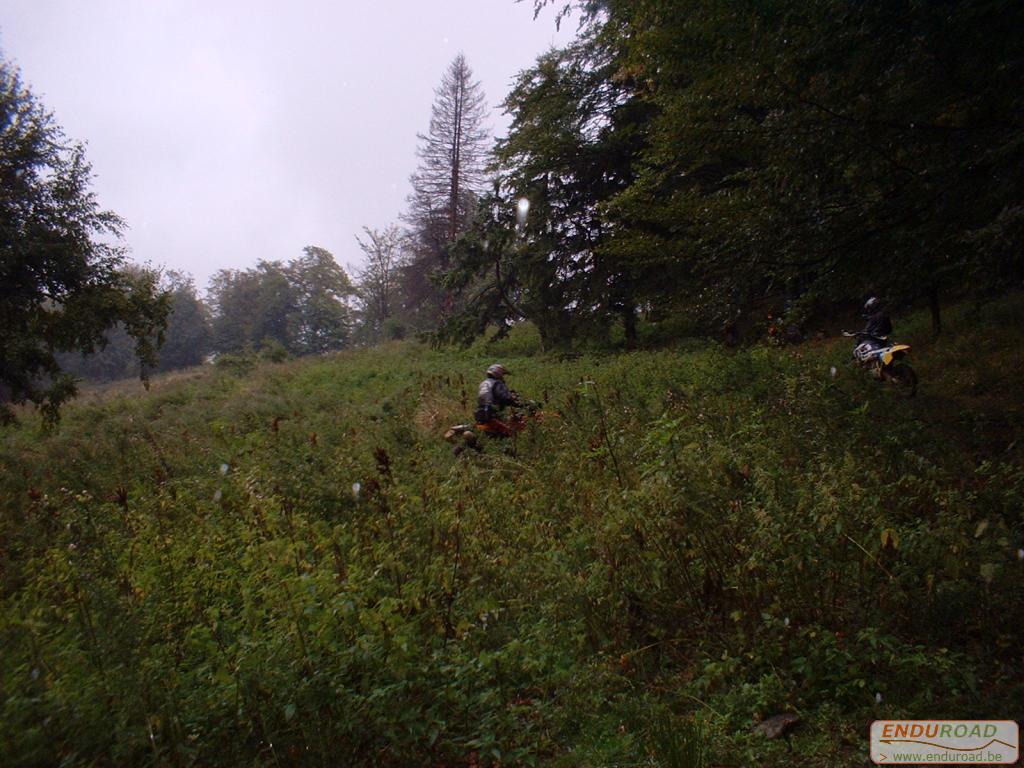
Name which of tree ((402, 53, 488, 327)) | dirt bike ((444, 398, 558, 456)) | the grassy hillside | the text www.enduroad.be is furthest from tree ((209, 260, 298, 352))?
the text www.enduroad.be

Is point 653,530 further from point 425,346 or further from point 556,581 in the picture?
point 425,346

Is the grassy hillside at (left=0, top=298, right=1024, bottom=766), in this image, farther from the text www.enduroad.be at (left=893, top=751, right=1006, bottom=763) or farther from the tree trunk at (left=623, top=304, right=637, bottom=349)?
the tree trunk at (left=623, top=304, right=637, bottom=349)

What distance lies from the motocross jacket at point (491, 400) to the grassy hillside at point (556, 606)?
1886 millimetres

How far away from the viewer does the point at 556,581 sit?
4.53 metres

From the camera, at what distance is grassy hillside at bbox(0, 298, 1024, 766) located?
297cm

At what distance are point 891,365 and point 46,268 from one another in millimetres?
14683

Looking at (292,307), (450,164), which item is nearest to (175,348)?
(292,307)

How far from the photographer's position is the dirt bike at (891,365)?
27.8 feet

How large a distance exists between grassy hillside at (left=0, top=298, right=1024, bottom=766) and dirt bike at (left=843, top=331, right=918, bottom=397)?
1.16 meters

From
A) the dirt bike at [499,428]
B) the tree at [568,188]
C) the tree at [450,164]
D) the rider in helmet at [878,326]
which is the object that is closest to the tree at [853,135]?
the rider in helmet at [878,326]

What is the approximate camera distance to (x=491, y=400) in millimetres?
9367

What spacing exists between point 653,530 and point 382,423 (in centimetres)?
802

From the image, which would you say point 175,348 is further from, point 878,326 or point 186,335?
point 878,326

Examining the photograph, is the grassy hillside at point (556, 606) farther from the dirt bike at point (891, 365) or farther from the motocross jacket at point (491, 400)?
the motocross jacket at point (491, 400)
